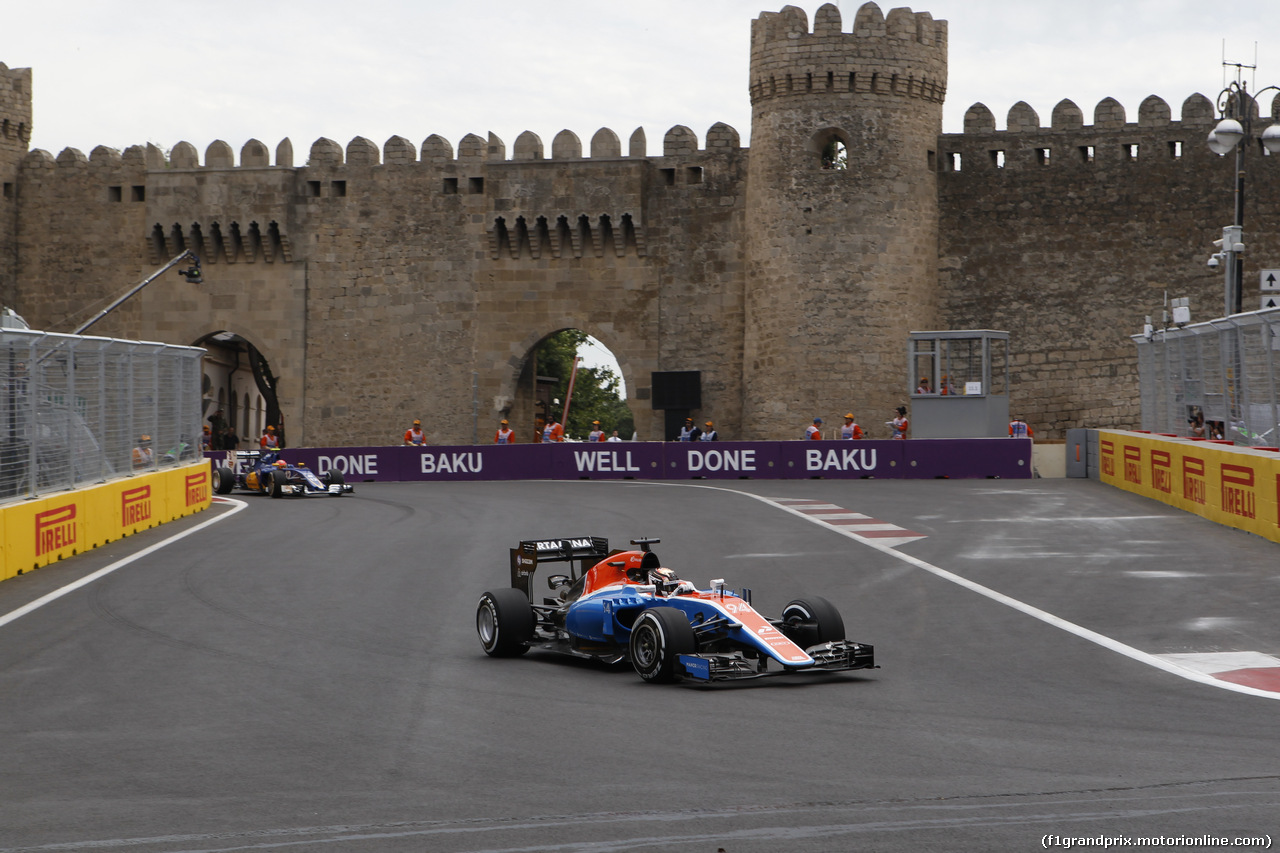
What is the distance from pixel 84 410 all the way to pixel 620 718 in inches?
488

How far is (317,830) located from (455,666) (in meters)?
4.14

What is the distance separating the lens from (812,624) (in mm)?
9688

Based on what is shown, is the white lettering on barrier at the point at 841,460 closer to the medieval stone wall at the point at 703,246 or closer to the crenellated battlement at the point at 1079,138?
the medieval stone wall at the point at 703,246

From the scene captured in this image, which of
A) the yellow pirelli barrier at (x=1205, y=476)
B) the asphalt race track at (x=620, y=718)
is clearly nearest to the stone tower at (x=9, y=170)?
the asphalt race track at (x=620, y=718)

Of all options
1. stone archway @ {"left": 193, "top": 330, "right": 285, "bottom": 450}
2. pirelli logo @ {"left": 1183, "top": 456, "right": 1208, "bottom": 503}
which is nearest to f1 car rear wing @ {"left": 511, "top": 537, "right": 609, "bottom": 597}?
pirelli logo @ {"left": 1183, "top": 456, "right": 1208, "bottom": 503}

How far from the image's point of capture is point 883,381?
36906mm

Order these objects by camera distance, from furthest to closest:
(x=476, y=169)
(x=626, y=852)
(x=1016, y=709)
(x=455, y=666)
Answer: (x=476, y=169), (x=455, y=666), (x=1016, y=709), (x=626, y=852)

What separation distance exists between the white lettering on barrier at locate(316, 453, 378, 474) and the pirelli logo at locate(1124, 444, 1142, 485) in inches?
704

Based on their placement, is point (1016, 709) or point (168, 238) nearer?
point (1016, 709)

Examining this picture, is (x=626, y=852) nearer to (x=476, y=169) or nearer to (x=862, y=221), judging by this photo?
(x=862, y=221)

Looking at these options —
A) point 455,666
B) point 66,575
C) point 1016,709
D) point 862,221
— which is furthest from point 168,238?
point 1016,709

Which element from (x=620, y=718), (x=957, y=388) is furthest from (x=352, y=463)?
(x=620, y=718)

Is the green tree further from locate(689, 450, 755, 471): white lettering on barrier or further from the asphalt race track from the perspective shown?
the asphalt race track

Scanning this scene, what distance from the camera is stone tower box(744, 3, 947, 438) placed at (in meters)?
36.9
